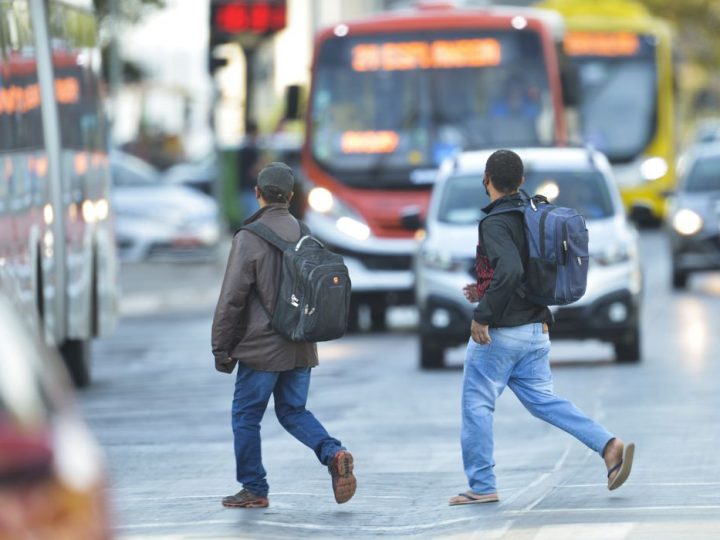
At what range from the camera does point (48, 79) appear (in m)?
16.1

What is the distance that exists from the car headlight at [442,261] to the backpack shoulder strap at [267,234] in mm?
8324

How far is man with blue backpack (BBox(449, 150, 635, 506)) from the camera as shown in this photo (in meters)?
9.95

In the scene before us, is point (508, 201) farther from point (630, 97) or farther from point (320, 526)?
point (630, 97)

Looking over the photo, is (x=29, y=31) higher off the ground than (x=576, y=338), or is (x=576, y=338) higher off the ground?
(x=29, y=31)

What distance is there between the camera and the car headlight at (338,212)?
22.8m

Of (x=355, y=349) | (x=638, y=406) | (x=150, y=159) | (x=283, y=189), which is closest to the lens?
(x=283, y=189)

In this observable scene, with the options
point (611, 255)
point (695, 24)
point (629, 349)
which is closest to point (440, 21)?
point (611, 255)

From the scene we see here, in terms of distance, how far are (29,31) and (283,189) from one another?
6116 mm

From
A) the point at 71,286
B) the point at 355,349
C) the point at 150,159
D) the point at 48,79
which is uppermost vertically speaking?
the point at 48,79

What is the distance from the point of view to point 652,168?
1623 inches

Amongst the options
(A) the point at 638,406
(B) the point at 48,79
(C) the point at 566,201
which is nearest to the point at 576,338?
(C) the point at 566,201

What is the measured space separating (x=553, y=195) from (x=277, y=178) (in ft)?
28.9

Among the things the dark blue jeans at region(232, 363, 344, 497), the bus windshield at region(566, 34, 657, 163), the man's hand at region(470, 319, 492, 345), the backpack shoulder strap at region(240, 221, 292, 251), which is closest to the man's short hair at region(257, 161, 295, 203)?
the backpack shoulder strap at region(240, 221, 292, 251)

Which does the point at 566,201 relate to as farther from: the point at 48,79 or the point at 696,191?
the point at 696,191
